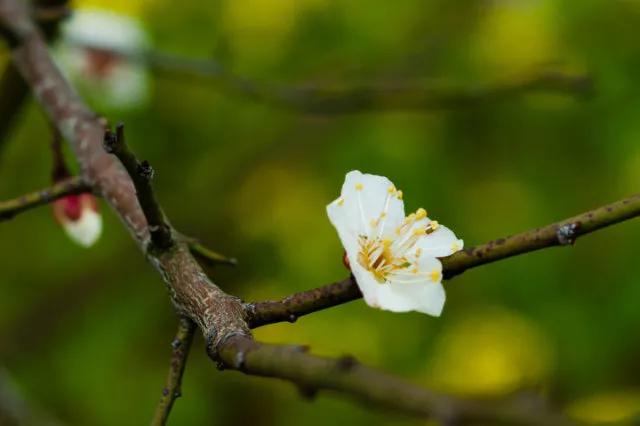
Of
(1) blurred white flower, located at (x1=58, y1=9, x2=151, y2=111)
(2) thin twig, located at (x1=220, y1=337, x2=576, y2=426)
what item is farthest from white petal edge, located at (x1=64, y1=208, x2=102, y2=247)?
(1) blurred white flower, located at (x1=58, y1=9, x2=151, y2=111)

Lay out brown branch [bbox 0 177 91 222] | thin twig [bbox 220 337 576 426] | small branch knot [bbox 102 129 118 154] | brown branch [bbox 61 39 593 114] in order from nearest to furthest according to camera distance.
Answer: thin twig [bbox 220 337 576 426] → small branch knot [bbox 102 129 118 154] → brown branch [bbox 0 177 91 222] → brown branch [bbox 61 39 593 114]

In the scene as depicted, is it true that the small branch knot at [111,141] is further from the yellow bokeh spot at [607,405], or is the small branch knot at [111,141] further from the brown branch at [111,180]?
the yellow bokeh spot at [607,405]

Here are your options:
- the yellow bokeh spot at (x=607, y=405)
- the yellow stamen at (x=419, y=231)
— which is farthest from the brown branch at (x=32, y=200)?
the yellow bokeh spot at (x=607, y=405)

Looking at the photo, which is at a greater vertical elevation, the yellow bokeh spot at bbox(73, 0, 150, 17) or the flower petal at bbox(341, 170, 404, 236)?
the yellow bokeh spot at bbox(73, 0, 150, 17)

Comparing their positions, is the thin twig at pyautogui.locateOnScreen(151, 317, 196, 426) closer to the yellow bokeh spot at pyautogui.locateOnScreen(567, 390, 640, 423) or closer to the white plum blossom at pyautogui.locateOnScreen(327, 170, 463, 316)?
the white plum blossom at pyautogui.locateOnScreen(327, 170, 463, 316)

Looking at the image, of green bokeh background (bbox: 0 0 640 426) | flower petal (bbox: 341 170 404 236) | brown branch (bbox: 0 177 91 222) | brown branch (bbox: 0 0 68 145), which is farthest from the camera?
green bokeh background (bbox: 0 0 640 426)

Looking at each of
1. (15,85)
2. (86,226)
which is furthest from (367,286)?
(15,85)
